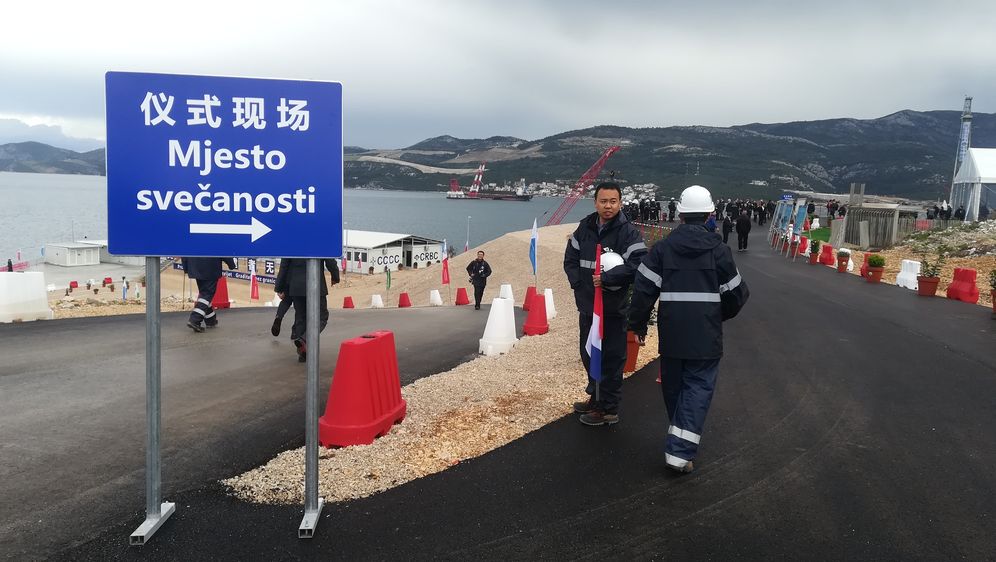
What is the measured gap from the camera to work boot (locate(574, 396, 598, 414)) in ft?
18.8

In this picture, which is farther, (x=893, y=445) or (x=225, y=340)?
(x=225, y=340)

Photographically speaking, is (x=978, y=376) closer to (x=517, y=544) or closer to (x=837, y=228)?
(x=517, y=544)

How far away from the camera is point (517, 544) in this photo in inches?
140

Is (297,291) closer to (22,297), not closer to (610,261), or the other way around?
(610,261)

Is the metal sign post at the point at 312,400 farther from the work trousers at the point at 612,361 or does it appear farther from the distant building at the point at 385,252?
the distant building at the point at 385,252

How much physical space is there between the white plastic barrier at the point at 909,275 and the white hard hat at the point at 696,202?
15210mm

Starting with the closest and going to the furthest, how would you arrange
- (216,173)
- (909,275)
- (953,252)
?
(216,173), (909,275), (953,252)

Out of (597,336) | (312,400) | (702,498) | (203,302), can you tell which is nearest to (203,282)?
(203,302)

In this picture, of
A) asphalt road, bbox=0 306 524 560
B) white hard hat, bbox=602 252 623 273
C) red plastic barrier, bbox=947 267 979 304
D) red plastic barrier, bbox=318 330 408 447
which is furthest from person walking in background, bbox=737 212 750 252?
red plastic barrier, bbox=318 330 408 447

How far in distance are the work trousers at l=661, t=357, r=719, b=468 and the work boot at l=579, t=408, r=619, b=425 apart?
927 millimetres

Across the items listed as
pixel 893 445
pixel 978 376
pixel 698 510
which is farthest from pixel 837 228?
pixel 698 510

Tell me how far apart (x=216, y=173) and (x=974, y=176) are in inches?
1799

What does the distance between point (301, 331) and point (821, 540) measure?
6.74 meters

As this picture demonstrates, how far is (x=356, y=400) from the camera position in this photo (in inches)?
199
